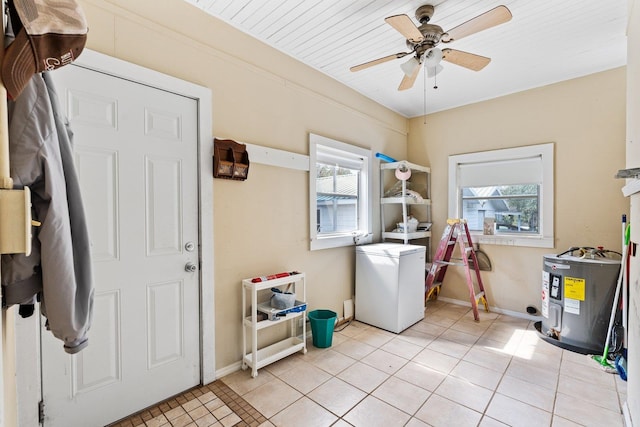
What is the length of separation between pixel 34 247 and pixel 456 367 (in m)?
2.74

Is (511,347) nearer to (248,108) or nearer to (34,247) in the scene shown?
(248,108)

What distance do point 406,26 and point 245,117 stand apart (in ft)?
4.38

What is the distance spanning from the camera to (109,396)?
1.78 meters

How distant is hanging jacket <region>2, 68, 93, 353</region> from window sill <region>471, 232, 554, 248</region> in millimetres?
4023

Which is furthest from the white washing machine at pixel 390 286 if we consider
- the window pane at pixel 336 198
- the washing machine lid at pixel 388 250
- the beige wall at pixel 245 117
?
the window pane at pixel 336 198

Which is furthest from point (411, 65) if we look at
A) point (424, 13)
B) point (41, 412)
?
point (41, 412)

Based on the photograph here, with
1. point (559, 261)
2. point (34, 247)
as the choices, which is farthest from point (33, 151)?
point (559, 261)

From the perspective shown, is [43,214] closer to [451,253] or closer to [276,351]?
[276,351]

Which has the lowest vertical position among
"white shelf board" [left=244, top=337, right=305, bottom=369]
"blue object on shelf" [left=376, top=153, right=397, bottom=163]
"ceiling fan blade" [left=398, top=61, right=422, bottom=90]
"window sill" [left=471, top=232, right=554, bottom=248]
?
"white shelf board" [left=244, top=337, right=305, bottom=369]

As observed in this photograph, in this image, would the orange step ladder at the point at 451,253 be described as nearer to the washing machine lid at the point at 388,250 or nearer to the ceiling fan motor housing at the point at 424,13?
the washing machine lid at the point at 388,250

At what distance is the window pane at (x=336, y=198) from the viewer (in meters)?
3.27

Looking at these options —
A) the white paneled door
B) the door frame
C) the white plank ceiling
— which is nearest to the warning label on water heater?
the white plank ceiling

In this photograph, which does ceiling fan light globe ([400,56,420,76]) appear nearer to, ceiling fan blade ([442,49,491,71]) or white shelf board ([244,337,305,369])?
ceiling fan blade ([442,49,491,71])

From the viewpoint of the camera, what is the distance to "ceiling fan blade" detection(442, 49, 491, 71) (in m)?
2.15
